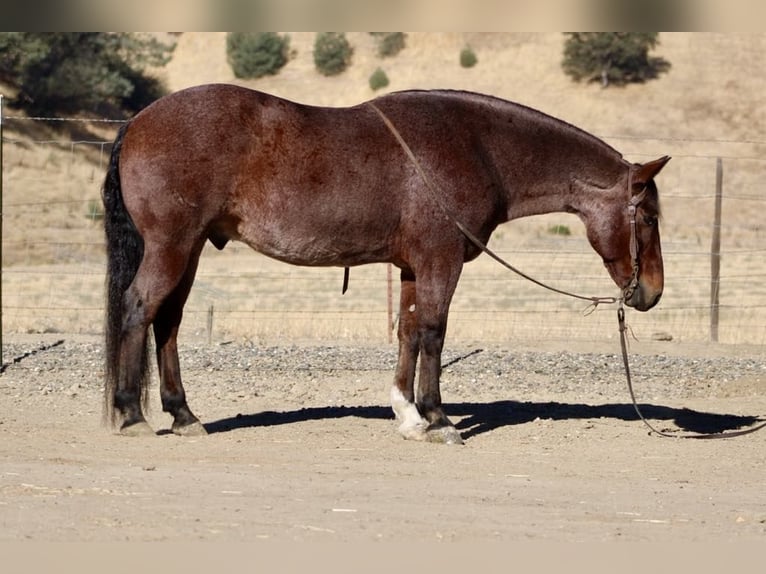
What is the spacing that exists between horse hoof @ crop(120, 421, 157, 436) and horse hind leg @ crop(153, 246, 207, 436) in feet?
0.88

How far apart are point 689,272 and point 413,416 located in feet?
53.9

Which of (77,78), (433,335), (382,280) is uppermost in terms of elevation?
(77,78)

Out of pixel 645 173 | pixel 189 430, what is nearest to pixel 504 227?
pixel 645 173

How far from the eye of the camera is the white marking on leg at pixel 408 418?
8.34 meters

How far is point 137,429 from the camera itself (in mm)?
8055

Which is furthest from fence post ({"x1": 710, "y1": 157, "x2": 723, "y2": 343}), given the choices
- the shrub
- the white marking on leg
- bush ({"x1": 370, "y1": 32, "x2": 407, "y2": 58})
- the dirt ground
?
bush ({"x1": 370, "y1": 32, "x2": 407, "y2": 58})

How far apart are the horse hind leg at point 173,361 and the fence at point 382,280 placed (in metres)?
4.07

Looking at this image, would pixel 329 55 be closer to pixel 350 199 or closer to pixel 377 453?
pixel 350 199

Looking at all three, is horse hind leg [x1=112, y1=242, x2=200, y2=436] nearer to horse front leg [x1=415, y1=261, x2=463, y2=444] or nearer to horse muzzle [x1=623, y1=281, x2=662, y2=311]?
horse front leg [x1=415, y1=261, x2=463, y2=444]

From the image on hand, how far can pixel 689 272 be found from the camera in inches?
933

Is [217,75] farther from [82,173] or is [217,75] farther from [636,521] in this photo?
[636,521]

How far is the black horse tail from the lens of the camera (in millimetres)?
7793

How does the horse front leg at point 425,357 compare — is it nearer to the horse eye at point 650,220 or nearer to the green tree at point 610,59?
the horse eye at point 650,220

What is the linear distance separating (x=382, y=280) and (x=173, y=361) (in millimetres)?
8022
